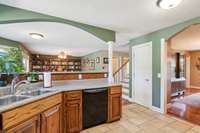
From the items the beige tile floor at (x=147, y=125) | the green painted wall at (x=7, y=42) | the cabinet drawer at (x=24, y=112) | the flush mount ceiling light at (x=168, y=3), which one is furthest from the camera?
the green painted wall at (x=7, y=42)

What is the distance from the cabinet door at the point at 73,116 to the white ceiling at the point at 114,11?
5.73 feet

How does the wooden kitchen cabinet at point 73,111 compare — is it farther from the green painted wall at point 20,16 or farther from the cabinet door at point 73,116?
the green painted wall at point 20,16

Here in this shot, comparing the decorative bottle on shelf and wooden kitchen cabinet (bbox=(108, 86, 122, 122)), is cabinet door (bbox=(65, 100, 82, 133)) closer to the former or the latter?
the decorative bottle on shelf

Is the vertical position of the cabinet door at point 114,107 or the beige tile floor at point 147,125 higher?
the cabinet door at point 114,107

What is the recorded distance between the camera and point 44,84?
261cm

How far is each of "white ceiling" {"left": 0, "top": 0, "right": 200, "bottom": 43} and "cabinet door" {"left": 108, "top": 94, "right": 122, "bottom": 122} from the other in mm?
1759

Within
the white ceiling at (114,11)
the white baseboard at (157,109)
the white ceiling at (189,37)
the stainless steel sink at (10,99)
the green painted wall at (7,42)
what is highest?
the white ceiling at (114,11)

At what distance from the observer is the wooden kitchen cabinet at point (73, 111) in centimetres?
244

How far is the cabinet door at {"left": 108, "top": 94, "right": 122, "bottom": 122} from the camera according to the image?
9.80ft

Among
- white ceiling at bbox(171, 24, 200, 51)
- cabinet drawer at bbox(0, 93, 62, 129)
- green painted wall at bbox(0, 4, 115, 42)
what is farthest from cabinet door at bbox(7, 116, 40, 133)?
white ceiling at bbox(171, 24, 200, 51)

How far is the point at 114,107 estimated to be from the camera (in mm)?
3051

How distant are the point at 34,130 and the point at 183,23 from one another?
11.7ft

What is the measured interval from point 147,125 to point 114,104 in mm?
828

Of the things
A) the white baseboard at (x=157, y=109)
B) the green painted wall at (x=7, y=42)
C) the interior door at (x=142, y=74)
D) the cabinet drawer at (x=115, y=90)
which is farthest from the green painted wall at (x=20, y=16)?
the white baseboard at (x=157, y=109)
